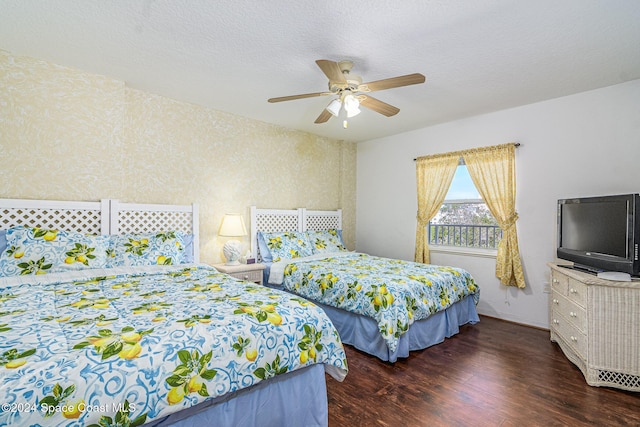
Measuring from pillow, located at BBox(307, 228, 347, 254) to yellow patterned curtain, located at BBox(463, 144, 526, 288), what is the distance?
1.95m

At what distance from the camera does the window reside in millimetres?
4004

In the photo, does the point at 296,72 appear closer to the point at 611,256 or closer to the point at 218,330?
the point at 218,330

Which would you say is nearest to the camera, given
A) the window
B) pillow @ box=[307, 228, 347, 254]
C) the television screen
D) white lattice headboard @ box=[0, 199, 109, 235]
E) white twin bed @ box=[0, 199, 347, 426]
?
white twin bed @ box=[0, 199, 347, 426]

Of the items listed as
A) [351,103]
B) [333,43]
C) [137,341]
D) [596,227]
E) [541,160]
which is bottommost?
[137,341]

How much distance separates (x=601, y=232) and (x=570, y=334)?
889mm

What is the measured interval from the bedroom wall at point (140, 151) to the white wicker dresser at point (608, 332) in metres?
3.32

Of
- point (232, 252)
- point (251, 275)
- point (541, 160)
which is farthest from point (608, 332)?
point (232, 252)

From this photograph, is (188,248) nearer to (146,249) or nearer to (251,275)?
(146,249)

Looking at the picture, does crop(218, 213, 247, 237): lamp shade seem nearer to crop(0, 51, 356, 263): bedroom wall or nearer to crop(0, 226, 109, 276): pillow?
crop(0, 51, 356, 263): bedroom wall

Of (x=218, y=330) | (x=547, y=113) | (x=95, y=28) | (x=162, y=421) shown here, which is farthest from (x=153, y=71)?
(x=547, y=113)

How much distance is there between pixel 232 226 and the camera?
366cm

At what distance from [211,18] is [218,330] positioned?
190 centimetres

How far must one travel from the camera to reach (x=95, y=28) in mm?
2156

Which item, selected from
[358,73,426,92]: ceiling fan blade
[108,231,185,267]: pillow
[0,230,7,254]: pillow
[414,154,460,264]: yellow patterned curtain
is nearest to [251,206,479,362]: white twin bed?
[414,154,460,264]: yellow patterned curtain
